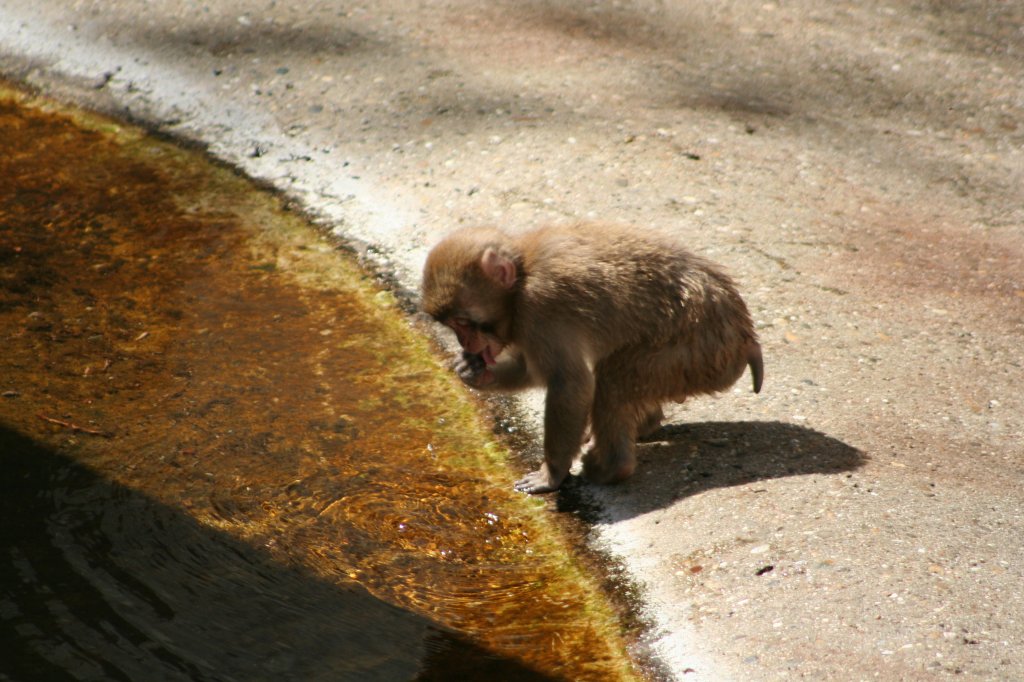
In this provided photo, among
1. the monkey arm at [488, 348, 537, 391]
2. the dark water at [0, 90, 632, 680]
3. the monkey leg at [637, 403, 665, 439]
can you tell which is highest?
the monkey arm at [488, 348, 537, 391]

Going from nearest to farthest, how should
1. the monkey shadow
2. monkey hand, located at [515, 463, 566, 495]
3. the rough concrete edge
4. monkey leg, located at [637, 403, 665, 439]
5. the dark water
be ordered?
the dark water
the rough concrete edge
the monkey shadow
monkey hand, located at [515, 463, 566, 495]
monkey leg, located at [637, 403, 665, 439]

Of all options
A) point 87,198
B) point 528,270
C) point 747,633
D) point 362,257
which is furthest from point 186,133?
point 747,633

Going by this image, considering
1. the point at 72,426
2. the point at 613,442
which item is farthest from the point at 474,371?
the point at 72,426

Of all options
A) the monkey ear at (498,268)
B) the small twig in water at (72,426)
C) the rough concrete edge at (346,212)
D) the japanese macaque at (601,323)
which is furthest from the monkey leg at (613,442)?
the small twig in water at (72,426)

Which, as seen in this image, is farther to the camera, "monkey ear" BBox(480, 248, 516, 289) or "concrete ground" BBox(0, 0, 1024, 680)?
"monkey ear" BBox(480, 248, 516, 289)

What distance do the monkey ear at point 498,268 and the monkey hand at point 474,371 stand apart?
34 cm

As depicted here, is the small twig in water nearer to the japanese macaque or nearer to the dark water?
the dark water

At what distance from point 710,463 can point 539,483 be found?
0.66 meters

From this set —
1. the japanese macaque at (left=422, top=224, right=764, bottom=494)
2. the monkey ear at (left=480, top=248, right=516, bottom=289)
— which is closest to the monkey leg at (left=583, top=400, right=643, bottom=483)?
the japanese macaque at (left=422, top=224, right=764, bottom=494)

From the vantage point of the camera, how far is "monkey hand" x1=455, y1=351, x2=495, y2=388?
15.6 ft

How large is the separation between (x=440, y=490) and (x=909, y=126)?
4.55 meters

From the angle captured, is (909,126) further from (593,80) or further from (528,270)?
(528,270)

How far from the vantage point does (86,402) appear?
477 centimetres

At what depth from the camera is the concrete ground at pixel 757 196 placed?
3762 mm
